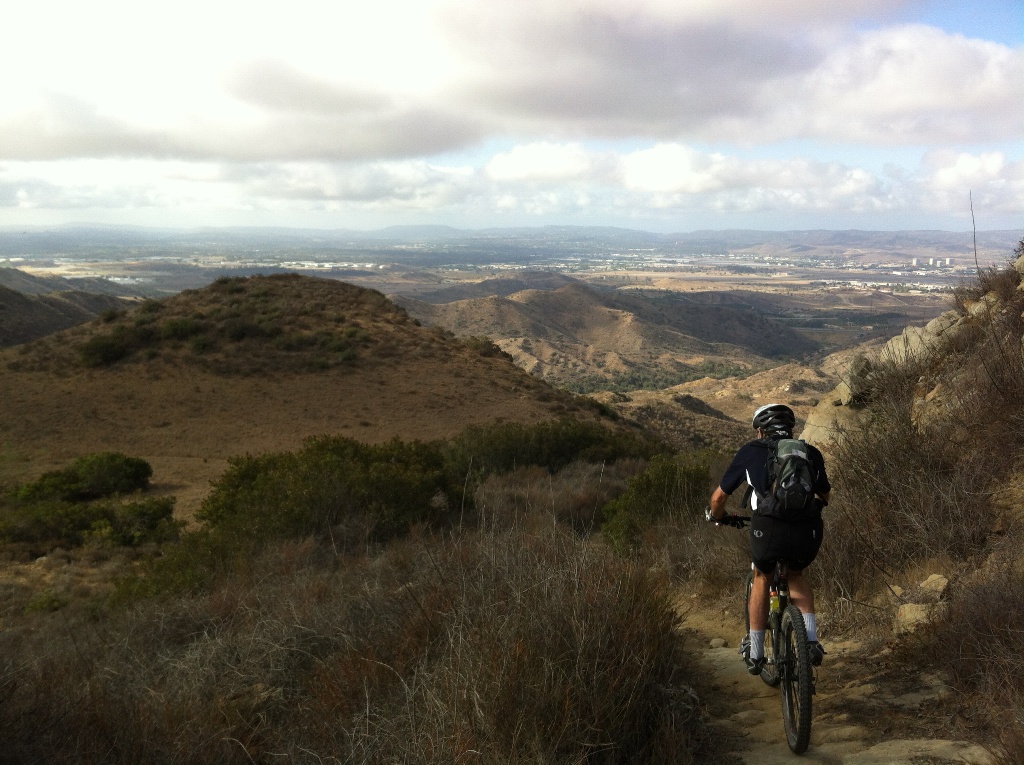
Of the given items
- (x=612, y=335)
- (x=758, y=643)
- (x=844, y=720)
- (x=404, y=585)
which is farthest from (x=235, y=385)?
(x=612, y=335)

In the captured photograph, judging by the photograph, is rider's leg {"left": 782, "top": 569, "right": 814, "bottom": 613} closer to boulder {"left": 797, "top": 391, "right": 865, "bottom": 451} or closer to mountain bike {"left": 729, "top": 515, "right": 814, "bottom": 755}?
mountain bike {"left": 729, "top": 515, "right": 814, "bottom": 755}

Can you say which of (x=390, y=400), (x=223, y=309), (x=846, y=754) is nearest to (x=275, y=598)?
(x=846, y=754)

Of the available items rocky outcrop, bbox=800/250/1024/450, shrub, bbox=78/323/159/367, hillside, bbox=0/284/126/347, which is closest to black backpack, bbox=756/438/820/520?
rocky outcrop, bbox=800/250/1024/450

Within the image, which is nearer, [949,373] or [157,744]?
[157,744]

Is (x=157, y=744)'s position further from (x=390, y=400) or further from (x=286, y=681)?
(x=390, y=400)

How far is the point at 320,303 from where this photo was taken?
37031 millimetres

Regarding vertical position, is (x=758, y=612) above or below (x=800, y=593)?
below

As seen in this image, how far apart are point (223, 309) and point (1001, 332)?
3363 cm

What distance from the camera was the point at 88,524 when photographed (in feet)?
42.8

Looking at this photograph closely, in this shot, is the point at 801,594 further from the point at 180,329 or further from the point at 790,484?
the point at 180,329

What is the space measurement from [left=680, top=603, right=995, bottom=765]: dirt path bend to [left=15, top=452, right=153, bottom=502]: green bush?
16.0 meters

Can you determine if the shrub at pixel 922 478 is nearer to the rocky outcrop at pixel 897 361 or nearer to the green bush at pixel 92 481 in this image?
the rocky outcrop at pixel 897 361

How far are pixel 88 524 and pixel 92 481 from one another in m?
4.10

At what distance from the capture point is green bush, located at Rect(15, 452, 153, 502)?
15.9 metres
